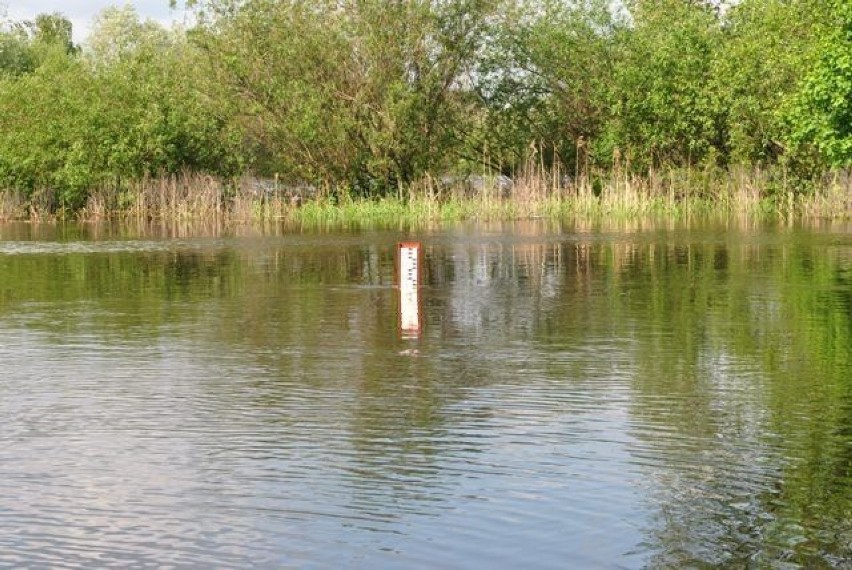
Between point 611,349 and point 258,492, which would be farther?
point 611,349

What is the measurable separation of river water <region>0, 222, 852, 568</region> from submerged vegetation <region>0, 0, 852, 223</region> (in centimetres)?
3202

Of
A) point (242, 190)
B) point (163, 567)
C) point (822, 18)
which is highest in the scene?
point (822, 18)

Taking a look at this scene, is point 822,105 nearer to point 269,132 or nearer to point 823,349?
point 823,349

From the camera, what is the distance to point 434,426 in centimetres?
1241

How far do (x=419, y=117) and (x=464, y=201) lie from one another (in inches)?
292

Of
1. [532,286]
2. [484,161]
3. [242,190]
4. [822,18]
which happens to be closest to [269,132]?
[242,190]

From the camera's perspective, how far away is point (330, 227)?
52.4m

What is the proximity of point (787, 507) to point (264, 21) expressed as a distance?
56.5 m

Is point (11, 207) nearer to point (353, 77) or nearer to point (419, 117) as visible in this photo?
point (353, 77)

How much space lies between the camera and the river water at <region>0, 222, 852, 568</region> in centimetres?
888

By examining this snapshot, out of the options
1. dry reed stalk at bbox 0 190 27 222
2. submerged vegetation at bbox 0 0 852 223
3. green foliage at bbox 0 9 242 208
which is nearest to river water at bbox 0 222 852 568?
submerged vegetation at bbox 0 0 852 223

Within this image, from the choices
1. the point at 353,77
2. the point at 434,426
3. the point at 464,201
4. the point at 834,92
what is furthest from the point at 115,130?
the point at 434,426

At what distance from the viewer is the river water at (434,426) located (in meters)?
8.88

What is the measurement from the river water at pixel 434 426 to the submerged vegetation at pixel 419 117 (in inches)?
1261
